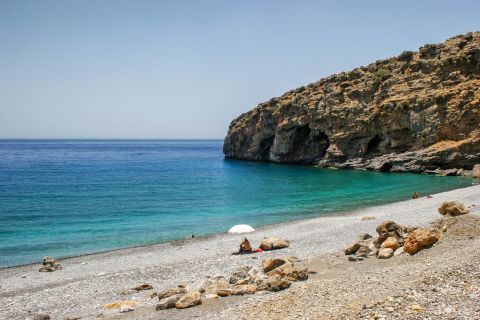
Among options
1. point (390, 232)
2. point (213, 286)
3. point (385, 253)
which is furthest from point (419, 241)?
point (213, 286)

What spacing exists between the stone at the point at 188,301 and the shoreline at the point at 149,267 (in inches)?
11.9

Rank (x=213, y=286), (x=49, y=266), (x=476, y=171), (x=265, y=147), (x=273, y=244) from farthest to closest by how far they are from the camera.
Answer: (x=265, y=147) < (x=476, y=171) < (x=273, y=244) < (x=49, y=266) < (x=213, y=286)

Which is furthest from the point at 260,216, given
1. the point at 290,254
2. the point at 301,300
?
the point at 301,300

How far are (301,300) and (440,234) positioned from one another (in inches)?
269

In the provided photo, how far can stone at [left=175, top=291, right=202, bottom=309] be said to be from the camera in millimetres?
11898

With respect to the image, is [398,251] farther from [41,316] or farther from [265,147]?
[265,147]

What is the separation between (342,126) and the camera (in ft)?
230

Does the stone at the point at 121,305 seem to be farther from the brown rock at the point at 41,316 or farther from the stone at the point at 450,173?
the stone at the point at 450,173

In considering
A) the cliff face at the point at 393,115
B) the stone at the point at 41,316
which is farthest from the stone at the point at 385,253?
the cliff face at the point at 393,115

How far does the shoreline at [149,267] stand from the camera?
14047 millimetres

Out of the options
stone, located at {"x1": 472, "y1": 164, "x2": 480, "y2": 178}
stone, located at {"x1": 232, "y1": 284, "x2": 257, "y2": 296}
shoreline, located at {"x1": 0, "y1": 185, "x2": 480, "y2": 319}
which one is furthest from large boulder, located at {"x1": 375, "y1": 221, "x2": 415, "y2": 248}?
stone, located at {"x1": 472, "y1": 164, "x2": 480, "y2": 178}

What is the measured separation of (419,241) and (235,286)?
615cm

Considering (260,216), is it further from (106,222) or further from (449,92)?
(449,92)

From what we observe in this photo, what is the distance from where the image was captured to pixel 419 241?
1401 centimetres
